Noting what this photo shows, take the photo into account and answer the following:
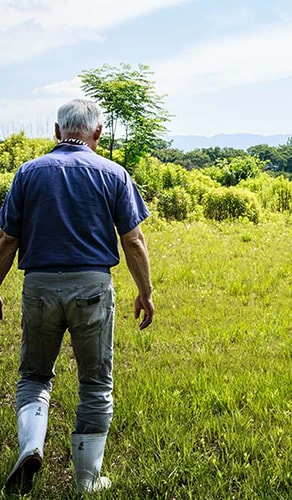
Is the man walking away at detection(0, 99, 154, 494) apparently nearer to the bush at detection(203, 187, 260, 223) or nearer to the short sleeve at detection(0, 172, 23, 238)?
the short sleeve at detection(0, 172, 23, 238)

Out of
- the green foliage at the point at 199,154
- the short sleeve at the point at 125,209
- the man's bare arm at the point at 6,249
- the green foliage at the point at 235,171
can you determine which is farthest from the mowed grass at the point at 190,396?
the green foliage at the point at 199,154

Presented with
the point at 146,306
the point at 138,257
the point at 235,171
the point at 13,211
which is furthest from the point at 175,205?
the point at 13,211

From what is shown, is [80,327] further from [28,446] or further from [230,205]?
[230,205]

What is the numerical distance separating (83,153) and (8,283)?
4.26m

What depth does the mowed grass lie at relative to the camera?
2.74m

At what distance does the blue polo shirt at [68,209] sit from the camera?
2502mm

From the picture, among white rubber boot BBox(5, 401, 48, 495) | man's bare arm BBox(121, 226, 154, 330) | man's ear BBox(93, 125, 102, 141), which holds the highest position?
man's ear BBox(93, 125, 102, 141)

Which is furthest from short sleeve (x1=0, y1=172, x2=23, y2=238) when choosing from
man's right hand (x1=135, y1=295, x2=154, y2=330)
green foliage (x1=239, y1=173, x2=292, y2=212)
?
green foliage (x1=239, y1=173, x2=292, y2=212)

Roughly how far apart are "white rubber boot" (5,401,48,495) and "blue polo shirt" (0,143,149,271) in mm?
669

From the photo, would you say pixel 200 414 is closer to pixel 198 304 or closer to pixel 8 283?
pixel 198 304

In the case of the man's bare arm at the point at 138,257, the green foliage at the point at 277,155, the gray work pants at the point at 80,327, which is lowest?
the green foliage at the point at 277,155

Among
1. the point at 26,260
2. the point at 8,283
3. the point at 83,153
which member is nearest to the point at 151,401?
the point at 26,260

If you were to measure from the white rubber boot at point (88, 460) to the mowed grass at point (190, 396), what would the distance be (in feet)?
0.23

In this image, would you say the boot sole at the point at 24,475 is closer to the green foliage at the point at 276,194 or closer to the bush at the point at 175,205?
the bush at the point at 175,205
